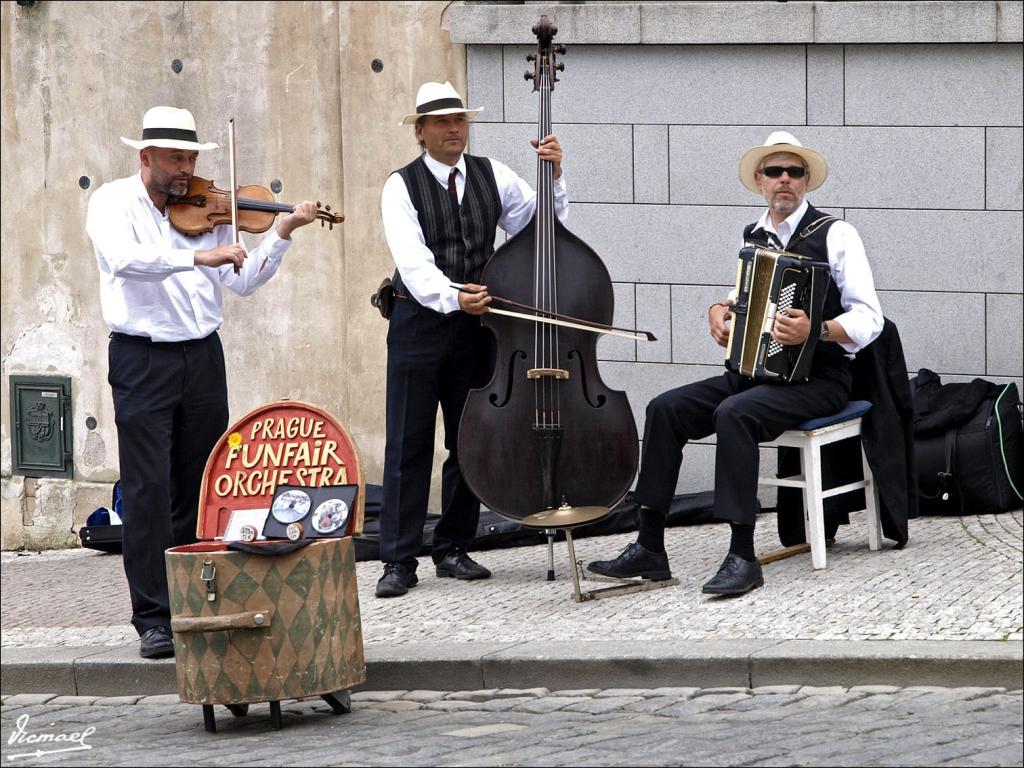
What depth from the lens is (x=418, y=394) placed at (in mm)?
6480

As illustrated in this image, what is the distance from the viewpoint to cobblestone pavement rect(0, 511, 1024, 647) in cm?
549

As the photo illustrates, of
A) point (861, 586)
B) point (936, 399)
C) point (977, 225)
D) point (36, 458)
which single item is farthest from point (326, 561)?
point (36, 458)

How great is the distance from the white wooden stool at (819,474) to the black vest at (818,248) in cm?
22

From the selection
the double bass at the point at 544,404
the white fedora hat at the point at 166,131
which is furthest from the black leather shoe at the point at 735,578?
the white fedora hat at the point at 166,131

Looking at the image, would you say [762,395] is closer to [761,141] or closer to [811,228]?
[811,228]

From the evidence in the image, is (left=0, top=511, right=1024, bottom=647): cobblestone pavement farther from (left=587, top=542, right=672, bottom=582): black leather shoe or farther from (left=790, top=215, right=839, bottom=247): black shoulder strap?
(left=790, top=215, right=839, bottom=247): black shoulder strap

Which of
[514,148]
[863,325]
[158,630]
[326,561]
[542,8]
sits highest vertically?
[542,8]

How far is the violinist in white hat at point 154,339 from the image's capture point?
576cm

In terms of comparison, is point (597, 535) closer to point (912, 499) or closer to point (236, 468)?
point (912, 499)

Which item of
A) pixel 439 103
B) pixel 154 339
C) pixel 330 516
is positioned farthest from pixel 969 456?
pixel 154 339

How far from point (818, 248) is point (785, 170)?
0.33 meters

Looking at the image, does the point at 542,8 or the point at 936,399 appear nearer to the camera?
the point at 936,399

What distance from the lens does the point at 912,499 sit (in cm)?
660

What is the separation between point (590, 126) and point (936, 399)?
7.02ft
